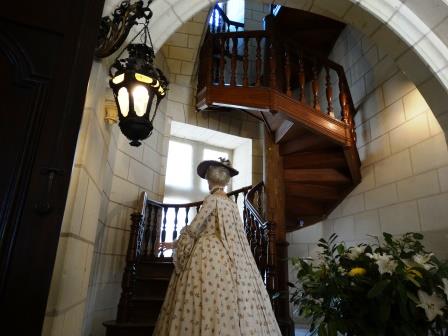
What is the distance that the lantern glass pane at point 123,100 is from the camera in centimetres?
137

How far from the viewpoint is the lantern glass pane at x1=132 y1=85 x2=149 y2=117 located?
138 cm

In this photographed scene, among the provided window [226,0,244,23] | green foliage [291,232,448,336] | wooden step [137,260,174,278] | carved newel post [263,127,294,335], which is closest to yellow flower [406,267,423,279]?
green foliage [291,232,448,336]

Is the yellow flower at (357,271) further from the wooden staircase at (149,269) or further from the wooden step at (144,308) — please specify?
the wooden step at (144,308)

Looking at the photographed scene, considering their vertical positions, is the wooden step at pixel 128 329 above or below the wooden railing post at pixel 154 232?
below

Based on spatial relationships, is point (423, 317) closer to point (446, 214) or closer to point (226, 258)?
point (226, 258)

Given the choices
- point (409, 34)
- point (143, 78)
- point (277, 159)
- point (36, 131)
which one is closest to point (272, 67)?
point (277, 159)

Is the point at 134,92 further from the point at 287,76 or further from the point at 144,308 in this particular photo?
the point at 287,76

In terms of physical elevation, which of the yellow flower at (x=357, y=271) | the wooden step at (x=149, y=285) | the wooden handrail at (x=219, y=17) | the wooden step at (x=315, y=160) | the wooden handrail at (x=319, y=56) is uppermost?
the wooden handrail at (x=219, y=17)

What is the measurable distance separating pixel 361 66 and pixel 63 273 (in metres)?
4.06

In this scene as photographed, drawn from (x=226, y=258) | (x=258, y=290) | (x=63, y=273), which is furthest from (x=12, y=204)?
(x=258, y=290)

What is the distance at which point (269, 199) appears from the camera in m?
3.56

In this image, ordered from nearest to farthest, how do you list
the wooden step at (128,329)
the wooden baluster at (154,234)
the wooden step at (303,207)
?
1. the wooden step at (128,329)
2. the wooden baluster at (154,234)
3. the wooden step at (303,207)

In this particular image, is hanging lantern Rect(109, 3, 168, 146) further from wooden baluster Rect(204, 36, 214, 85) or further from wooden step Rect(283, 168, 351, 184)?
wooden step Rect(283, 168, 351, 184)

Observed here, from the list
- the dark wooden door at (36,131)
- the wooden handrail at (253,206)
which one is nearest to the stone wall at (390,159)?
the wooden handrail at (253,206)
